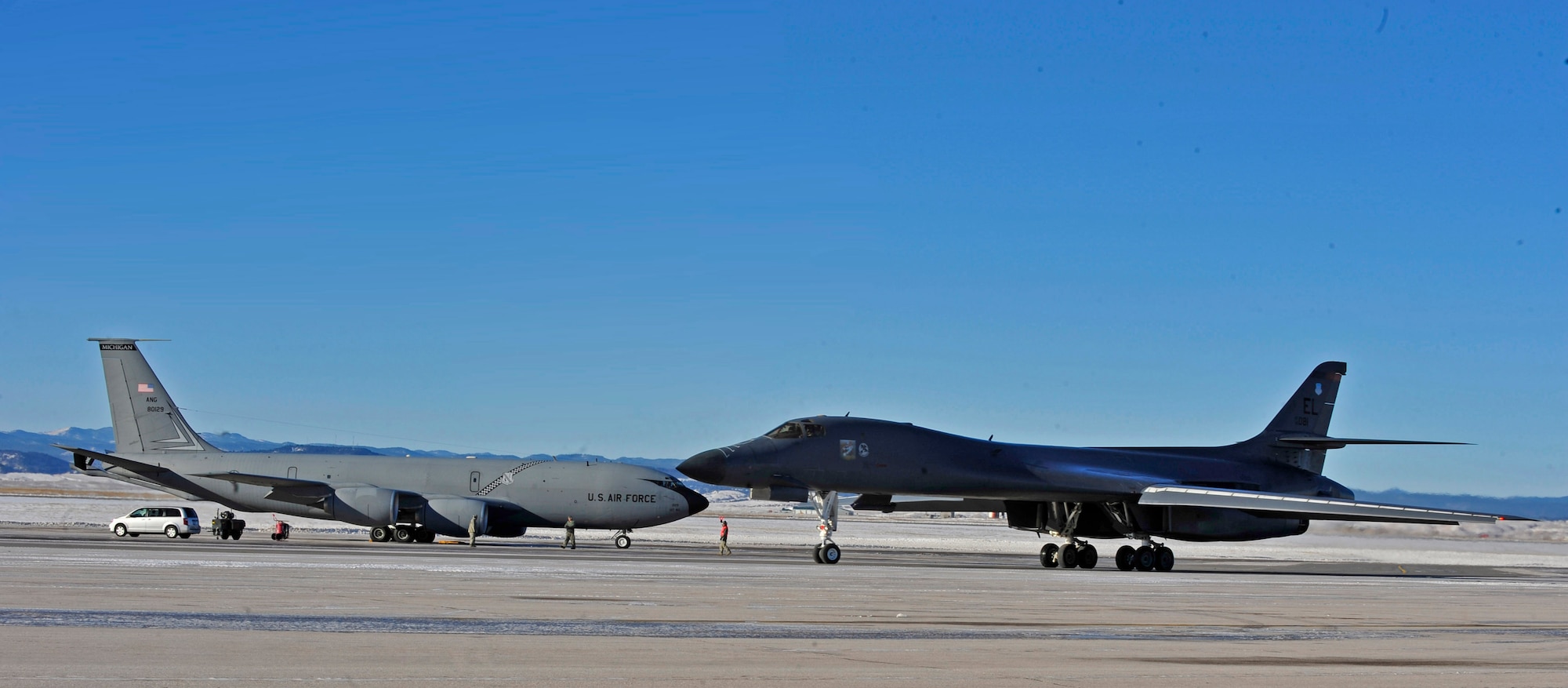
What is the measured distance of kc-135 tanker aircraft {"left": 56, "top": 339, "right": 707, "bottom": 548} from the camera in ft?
145

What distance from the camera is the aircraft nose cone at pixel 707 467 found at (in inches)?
1180

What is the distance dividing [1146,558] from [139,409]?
120 feet

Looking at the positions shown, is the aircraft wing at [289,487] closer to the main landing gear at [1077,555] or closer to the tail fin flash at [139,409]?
the tail fin flash at [139,409]

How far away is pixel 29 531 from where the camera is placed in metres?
44.9

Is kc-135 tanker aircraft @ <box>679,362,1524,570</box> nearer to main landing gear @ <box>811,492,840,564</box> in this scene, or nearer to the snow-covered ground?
main landing gear @ <box>811,492,840,564</box>

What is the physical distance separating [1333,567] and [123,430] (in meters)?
42.0

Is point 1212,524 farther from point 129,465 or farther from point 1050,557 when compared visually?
point 129,465

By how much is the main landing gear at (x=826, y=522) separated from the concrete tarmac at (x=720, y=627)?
3956 millimetres

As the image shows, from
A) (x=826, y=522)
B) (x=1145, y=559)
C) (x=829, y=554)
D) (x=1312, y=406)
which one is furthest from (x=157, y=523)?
(x=1312, y=406)

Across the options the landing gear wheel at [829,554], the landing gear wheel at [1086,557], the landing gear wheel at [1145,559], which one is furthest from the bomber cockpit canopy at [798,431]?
the landing gear wheel at [1145,559]

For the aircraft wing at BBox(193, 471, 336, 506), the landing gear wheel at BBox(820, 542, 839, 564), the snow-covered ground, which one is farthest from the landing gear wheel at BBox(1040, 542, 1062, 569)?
the aircraft wing at BBox(193, 471, 336, 506)

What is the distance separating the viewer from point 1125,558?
33.4m

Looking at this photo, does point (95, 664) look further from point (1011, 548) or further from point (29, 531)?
point (1011, 548)

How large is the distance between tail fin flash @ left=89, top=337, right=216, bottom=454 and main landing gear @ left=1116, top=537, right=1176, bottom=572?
3321 cm
